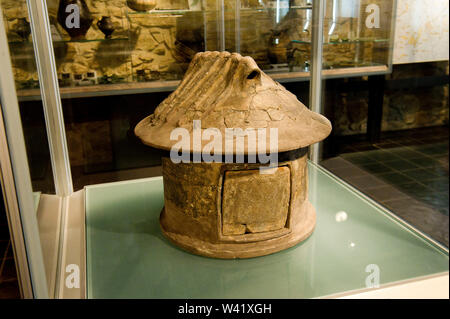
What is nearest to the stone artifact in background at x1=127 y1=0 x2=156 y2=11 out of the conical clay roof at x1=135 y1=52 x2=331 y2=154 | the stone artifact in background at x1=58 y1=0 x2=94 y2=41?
the stone artifact in background at x1=58 y1=0 x2=94 y2=41

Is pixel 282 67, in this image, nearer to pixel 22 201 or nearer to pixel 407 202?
pixel 407 202

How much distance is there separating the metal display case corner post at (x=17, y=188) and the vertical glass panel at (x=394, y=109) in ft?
6.84

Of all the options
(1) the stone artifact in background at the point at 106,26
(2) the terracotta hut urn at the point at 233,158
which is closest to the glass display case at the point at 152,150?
(1) the stone artifact in background at the point at 106,26

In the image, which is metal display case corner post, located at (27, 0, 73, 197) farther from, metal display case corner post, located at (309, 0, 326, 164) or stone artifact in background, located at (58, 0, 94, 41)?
metal display case corner post, located at (309, 0, 326, 164)

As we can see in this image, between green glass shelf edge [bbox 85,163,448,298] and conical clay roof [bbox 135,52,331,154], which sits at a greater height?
conical clay roof [bbox 135,52,331,154]

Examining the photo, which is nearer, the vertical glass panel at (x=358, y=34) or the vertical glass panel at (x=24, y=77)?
the vertical glass panel at (x=24, y=77)

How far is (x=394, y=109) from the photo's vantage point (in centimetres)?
270

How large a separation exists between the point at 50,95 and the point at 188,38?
3.76 feet

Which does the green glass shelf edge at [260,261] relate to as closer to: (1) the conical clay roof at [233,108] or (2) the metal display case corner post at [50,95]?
(2) the metal display case corner post at [50,95]

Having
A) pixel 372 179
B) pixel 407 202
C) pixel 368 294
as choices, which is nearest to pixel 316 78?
pixel 372 179

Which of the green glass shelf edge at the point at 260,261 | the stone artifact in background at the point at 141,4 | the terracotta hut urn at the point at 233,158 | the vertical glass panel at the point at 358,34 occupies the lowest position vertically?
the green glass shelf edge at the point at 260,261

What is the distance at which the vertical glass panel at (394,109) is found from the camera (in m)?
2.31

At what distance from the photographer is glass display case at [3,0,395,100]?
279 cm

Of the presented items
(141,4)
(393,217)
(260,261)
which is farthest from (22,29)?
(393,217)
